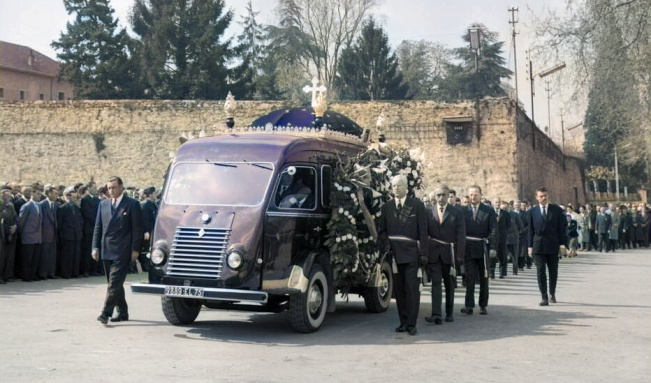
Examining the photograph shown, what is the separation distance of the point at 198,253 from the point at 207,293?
60 centimetres

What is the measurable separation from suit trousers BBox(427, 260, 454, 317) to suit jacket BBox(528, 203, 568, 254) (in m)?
2.31

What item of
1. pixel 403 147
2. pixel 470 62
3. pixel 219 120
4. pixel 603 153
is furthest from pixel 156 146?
pixel 603 153

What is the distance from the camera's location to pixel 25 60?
72188 millimetres

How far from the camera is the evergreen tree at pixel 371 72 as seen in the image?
6150cm

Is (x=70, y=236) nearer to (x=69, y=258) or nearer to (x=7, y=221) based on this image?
(x=69, y=258)

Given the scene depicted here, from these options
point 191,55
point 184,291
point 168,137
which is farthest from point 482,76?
point 184,291

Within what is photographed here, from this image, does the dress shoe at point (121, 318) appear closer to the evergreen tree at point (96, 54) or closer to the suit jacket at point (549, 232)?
the suit jacket at point (549, 232)

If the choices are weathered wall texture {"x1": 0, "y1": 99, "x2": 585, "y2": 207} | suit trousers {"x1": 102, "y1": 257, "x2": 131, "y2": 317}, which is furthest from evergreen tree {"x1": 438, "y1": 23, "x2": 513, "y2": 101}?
suit trousers {"x1": 102, "y1": 257, "x2": 131, "y2": 317}

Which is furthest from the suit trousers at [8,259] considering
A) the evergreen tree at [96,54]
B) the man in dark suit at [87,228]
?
Result: the evergreen tree at [96,54]

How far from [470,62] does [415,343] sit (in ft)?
217

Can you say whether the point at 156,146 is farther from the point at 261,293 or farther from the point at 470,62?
the point at 470,62

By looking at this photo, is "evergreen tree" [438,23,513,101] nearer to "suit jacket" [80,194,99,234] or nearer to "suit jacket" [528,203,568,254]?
"suit jacket" [80,194,99,234]

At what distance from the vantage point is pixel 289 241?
10.4 m

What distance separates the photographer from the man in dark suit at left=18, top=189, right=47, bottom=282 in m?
17.7
